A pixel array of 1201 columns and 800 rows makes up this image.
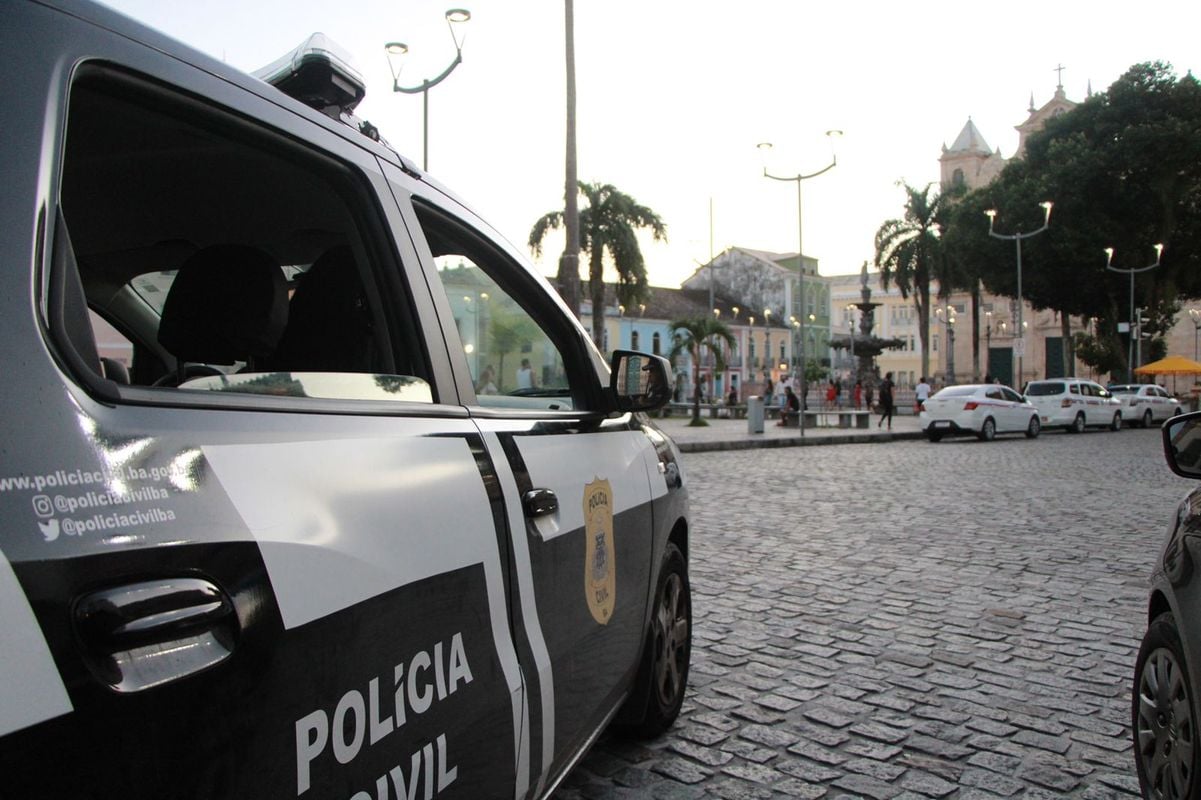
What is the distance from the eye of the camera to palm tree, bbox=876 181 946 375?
6462 centimetres

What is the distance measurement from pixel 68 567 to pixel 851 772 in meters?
3.05

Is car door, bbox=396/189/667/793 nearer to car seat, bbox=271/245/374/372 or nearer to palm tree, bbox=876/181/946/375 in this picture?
car seat, bbox=271/245/374/372

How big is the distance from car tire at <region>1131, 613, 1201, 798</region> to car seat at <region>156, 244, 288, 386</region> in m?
2.33

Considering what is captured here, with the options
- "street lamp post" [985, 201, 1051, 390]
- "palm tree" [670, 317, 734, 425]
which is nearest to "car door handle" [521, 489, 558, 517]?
"palm tree" [670, 317, 734, 425]

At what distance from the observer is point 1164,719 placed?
9.15 ft

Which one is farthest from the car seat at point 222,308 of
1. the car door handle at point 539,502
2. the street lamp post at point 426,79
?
the street lamp post at point 426,79

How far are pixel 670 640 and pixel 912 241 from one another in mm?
65057

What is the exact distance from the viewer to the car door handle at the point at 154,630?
1.10m

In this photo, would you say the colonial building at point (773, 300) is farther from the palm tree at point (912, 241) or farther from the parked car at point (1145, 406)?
the parked car at point (1145, 406)

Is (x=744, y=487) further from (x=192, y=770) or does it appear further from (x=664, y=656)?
(x=192, y=770)

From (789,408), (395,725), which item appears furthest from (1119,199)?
(395,725)

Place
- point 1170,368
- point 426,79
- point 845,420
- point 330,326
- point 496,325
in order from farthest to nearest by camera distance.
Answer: point 1170,368
point 845,420
point 426,79
point 496,325
point 330,326

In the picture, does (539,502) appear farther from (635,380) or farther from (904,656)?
(904,656)

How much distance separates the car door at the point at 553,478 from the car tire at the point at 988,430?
24.5 meters
